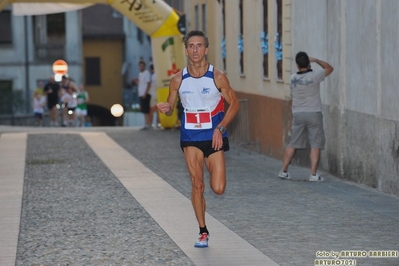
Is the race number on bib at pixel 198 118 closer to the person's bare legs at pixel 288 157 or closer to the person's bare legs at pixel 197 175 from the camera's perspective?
the person's bare legs at pixel 197 175

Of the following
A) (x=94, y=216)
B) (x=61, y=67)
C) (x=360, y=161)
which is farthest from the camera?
(x=61, y=67)

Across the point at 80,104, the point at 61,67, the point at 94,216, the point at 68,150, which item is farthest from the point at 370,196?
the point at 61,67

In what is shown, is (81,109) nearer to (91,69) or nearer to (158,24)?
(158,24)

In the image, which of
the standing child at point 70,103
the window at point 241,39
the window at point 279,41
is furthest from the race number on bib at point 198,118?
the standing child at point 70,103

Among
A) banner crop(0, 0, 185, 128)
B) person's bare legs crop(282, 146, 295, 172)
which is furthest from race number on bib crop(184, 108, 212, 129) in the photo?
banner crop(0, 0, 185, 128)

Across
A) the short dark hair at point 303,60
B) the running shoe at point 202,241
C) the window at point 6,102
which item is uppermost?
the short dark hair at point 303,60

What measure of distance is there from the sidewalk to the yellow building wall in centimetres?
4916

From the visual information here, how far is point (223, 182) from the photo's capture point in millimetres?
9617

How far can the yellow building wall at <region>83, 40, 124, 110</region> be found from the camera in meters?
68.1

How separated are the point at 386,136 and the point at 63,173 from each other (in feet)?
17.8

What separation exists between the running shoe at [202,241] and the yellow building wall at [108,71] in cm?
5866

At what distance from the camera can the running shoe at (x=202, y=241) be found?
380 inches

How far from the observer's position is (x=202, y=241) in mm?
9648

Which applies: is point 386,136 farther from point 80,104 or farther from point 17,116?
point 17,116
